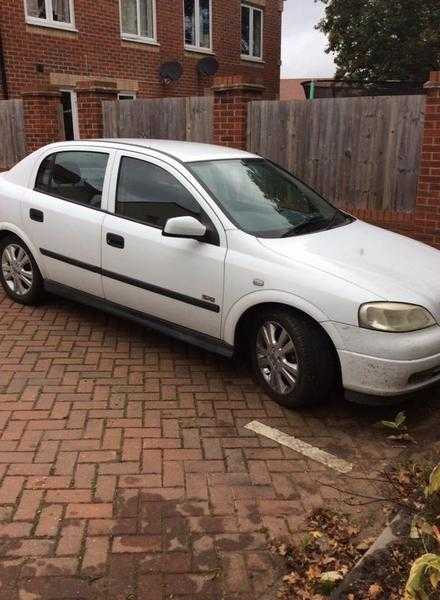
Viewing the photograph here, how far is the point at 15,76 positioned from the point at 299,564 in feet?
38.7

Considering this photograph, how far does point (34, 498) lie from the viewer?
305 centimetres

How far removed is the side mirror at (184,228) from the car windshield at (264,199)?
0.87 ft

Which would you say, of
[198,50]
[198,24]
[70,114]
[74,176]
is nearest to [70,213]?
[74,176]

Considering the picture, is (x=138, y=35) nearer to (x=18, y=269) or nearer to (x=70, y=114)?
(x=70, y=114)

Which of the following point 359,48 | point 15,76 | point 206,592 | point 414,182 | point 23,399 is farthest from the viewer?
point 359,48

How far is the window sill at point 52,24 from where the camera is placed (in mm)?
12000

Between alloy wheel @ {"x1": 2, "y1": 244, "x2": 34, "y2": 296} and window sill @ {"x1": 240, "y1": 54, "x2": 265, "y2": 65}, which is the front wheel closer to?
alloy wheel @ {"x1": 2, "y1": 244, "x2": 34, "y2": 296}

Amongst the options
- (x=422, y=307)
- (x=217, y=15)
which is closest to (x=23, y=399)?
(x=422, y=307)

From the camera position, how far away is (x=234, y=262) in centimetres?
404

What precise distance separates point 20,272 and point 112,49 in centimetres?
979

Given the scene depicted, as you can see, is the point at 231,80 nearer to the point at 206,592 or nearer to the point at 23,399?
the point at 23,399

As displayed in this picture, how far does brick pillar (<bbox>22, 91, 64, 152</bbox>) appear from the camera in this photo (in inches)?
393

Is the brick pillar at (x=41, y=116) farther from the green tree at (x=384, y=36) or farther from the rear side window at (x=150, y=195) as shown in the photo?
the green tree at (x=384, y=36)

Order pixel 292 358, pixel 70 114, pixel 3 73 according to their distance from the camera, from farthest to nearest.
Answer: pixel 70 114, pixel 3 73, pixel 292 358
